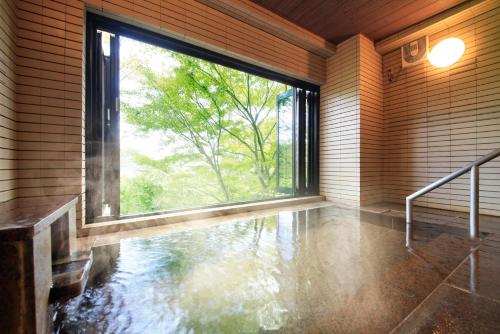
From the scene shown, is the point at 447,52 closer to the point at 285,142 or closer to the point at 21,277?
the point at 285,142

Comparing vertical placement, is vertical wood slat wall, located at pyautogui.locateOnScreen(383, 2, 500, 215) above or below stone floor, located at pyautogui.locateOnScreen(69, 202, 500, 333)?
above

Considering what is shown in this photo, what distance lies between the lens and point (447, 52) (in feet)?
11.6

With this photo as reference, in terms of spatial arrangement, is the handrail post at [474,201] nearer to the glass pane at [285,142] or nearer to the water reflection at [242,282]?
the water reflection at [242,282]

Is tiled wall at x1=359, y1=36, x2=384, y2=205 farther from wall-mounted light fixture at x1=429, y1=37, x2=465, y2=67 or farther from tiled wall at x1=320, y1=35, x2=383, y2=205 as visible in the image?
wall-mounted light fixture at x1=429, y1=37, x2=465, y2=67

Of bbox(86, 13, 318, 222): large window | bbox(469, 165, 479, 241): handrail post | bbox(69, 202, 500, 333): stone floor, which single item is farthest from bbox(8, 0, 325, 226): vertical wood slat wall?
bbox(469, 165, 479, 241): handrail post

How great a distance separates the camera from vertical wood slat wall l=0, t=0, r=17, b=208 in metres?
1.75

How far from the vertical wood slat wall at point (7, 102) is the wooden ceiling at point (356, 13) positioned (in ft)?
9.91

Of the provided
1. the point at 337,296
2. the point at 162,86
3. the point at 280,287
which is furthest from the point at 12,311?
the point at 162,86

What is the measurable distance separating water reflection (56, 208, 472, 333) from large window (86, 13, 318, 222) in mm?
1311

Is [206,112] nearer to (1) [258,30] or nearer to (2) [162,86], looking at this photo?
(2) [162,86]

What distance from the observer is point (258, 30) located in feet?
12.2

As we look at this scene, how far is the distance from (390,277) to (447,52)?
4.13 metres

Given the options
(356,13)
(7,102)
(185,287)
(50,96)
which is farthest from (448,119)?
(7,102)

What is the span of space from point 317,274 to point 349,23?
422 centimetres
